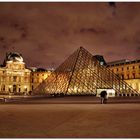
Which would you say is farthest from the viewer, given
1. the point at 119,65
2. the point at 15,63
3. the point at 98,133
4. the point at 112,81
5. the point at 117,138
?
the point at 15,63

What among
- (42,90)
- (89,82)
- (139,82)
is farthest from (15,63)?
(89,82)

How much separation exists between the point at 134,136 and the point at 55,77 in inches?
1571

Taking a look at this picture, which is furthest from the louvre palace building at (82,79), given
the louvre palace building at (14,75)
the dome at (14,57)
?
the louvre palace building at (14,75)

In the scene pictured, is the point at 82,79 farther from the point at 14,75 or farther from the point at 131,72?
the point at 14,75

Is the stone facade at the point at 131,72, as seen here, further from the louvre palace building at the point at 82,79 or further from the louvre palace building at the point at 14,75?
the louvre palace building at the point at 14,75

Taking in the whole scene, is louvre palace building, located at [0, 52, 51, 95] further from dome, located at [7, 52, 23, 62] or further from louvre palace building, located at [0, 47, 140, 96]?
louvre palace building, located at [0, 47, 140, 96]

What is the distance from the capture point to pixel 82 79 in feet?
140

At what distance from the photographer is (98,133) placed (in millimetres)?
7770

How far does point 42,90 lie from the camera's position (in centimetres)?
4662

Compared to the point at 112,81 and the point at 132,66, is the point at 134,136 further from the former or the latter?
the point at 132,66

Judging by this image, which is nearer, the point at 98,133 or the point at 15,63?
the point at 98,133
